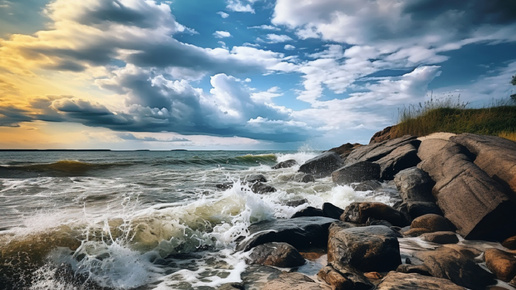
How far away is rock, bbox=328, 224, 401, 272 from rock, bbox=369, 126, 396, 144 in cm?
1468

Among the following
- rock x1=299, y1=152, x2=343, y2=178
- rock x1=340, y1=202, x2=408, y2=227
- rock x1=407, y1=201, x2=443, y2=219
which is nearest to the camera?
rock x1=340, y1=202, x2=408, y2=227

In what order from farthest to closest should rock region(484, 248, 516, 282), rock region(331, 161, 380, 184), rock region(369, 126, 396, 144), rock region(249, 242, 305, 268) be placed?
1. rock region(369, 126, 396, 144)
2. rock region(331, 161, 380, 184)
3. rock region(249, 242, 305, 268)
4. rock region(484, 248, 516, 282)

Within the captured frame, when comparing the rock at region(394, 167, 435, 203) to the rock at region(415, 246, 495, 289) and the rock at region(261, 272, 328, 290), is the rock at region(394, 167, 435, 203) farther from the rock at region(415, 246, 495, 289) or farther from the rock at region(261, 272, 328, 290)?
the rock at region(261, 272, 328, 290)

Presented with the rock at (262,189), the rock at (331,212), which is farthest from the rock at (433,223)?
the rock at (262,189)

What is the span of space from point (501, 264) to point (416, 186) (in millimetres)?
3741

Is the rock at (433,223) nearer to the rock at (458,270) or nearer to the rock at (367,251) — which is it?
the rock at (458,270)

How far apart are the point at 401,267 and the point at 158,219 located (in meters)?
4.76

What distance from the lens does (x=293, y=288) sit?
3.11 m

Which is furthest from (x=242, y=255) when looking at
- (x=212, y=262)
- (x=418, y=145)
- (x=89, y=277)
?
(x=418, y=145)

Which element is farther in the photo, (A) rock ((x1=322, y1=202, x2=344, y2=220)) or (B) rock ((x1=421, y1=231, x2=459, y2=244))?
(A) rock ((x1=322, y1=202, x2=344, y2=220))

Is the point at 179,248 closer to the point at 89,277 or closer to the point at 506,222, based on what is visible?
the point at 89,277

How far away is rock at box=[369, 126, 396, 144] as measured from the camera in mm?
17667

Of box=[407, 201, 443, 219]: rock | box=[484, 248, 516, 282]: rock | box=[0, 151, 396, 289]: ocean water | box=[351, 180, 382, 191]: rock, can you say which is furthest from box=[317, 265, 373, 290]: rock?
box=[351, 180, 382, 191]: rock

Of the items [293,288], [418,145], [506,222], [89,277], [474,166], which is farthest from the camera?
[418,145]
